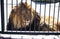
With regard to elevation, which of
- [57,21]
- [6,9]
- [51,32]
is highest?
[6,9]

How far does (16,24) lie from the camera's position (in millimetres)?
2375

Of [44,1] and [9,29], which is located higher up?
[44,1]

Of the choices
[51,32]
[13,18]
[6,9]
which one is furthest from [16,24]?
[51,32]

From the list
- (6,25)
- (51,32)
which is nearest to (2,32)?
(6,25)

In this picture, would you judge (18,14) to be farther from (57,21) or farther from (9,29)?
(57,21)

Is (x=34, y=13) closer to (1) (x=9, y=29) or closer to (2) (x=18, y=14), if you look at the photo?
(2) (x=18, y=14)

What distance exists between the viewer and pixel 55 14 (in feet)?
7.89

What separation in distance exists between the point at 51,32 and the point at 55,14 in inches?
10.6

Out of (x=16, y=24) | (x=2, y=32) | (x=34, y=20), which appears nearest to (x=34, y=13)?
(x=34, y=20)

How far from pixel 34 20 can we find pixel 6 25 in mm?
396

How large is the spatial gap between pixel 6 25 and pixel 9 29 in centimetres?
7

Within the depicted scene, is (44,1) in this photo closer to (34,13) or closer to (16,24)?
(34,13)

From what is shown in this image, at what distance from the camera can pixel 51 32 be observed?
2.33m

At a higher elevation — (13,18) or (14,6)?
(14,6)
